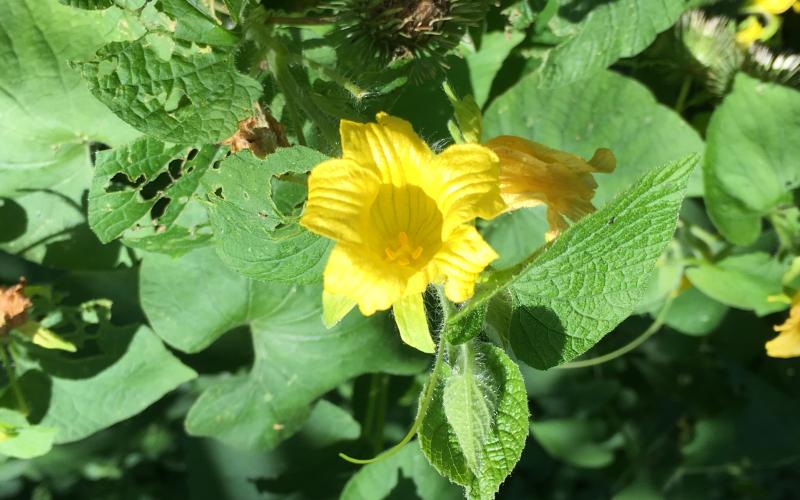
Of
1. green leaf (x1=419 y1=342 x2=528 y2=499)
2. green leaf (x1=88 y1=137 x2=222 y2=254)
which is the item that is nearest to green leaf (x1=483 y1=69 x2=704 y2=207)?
green leaf (x1=88 y1=137 x2=222 y2=254)

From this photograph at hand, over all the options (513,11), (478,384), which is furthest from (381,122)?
(513,11)

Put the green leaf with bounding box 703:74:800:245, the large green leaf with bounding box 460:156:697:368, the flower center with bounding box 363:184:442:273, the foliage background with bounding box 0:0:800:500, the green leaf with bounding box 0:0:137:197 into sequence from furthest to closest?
the green leaf with bounding box 703:74:800:245 → the green leaf with bounding box 0:0:137:197 → the foliage background with bounding box 0:0:800:500 → the flower center with bounding box 363:184:442:273 → the large green leaf with bounding box 460:156:697:368

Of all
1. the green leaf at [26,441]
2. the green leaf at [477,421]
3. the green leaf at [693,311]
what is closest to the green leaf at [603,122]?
the green leaf at [693,311]

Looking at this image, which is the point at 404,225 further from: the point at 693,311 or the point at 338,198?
the point at 693,311

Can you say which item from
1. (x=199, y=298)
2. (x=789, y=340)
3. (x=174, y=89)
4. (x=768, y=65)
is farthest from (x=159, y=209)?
(x=768, y=65)

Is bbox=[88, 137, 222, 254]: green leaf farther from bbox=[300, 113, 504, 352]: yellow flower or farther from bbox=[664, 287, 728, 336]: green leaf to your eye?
bbox=[664, 287, 728, 336]: green leaf

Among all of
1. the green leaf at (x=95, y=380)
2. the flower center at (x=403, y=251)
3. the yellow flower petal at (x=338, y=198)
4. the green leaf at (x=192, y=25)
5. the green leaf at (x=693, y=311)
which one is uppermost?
the green leaf at (x=192, y=25)

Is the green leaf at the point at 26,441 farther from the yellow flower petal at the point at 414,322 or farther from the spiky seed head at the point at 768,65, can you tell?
the spiky seed head at the point at 768,65
